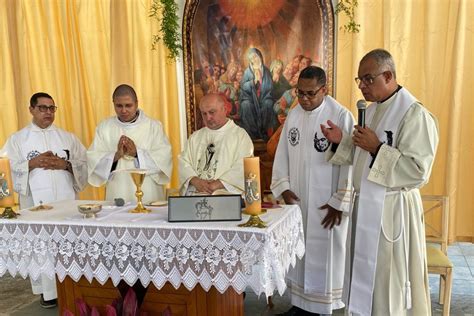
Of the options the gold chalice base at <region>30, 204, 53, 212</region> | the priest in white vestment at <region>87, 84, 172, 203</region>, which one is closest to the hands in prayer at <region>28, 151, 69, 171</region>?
the priest in white vestment at <region>87, 84, 172, 203</region>

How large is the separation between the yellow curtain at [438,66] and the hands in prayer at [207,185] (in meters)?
2.40

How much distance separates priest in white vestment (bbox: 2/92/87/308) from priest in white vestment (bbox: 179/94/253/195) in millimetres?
1402

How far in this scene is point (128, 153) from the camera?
166 inches

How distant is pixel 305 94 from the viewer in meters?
3.63

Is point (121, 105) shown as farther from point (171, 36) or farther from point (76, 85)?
point (76, 85)

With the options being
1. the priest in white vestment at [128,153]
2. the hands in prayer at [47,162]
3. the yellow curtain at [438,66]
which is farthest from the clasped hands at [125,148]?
the yellow curtain at [438,66]

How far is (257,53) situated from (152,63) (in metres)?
1.58

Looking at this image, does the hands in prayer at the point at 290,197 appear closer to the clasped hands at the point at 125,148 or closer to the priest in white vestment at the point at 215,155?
the priest in white vestment at the point at 215,155

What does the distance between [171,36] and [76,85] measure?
71.3 inches

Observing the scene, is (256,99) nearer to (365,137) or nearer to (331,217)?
(331,217)

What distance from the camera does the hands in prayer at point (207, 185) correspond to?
12.1ft

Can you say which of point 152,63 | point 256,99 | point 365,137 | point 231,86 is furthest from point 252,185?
point 152,63

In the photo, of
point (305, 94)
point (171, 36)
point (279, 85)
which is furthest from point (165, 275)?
point (171, 36)

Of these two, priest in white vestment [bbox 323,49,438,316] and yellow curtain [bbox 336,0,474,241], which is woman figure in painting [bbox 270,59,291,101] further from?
priest in white vestment [bbox 323,49,438,316]
